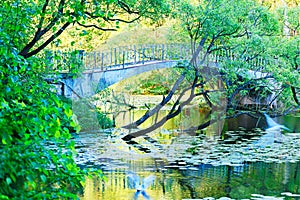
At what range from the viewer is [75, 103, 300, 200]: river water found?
23.8ft

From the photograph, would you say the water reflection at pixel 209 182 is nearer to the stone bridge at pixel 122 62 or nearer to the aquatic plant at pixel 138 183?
the aquatic plant at pixel 138 183

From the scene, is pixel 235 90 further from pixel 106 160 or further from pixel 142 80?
pixel 106 160

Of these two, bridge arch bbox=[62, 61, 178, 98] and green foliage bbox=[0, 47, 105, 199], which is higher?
bridge arch bbox=[62, 61, 178, 98]

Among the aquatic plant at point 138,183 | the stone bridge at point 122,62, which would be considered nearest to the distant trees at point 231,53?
the stone bridge at point 122,62

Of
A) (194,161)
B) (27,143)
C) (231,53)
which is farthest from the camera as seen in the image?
(231,53)

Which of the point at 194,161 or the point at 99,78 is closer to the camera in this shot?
the point at 194,161

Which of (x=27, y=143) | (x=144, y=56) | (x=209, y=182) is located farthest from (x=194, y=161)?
(x=27, y=143)

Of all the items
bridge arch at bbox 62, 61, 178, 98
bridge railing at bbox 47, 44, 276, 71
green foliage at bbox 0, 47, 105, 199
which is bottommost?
green foliage at bbox 0, 47, 105, 199

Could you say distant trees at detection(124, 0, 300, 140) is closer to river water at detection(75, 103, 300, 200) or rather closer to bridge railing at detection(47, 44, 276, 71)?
bridge railing at detection(47, 44, 276, 71)

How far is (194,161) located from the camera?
29.9ft

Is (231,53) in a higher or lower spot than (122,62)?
higher

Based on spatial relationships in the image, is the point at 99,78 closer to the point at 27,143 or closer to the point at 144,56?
the point at 144,56

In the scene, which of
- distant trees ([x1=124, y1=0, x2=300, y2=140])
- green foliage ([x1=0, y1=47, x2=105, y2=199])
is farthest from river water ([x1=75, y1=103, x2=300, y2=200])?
green foliage ([x1=0, y1=47, x2=105, y2=199])

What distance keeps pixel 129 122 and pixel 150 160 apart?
3.82m
